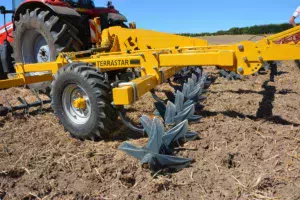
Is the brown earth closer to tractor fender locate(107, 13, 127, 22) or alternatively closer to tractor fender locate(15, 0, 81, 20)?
tractor fender locate(15, 0, 81, 20)

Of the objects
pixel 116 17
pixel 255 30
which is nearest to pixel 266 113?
pixel 116 17

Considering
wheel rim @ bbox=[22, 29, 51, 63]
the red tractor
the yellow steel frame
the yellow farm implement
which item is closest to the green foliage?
the red tractor

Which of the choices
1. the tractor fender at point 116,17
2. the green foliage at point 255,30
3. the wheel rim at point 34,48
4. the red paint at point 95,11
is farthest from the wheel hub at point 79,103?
the green foliage at point 255,30

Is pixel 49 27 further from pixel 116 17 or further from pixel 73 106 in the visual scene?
pixel 73 106

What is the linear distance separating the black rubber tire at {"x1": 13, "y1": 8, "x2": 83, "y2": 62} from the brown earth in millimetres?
1504

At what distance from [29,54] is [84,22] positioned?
4.03 ft

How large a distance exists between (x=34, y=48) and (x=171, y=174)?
4.34 m

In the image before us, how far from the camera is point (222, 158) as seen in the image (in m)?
2.52

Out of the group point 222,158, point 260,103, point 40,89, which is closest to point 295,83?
point 260,103

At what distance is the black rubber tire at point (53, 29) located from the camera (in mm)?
4852

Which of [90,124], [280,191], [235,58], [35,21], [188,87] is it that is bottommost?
[280,191]

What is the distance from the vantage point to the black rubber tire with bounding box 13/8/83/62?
4.85m

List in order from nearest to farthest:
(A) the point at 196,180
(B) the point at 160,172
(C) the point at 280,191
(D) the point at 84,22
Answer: (C) the point at 280,191, (A) the point at 196,180, (B) the point at 160,172, (D) the point at 84,22

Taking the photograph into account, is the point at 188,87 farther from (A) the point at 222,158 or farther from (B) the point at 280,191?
(B) the point at 280,191
